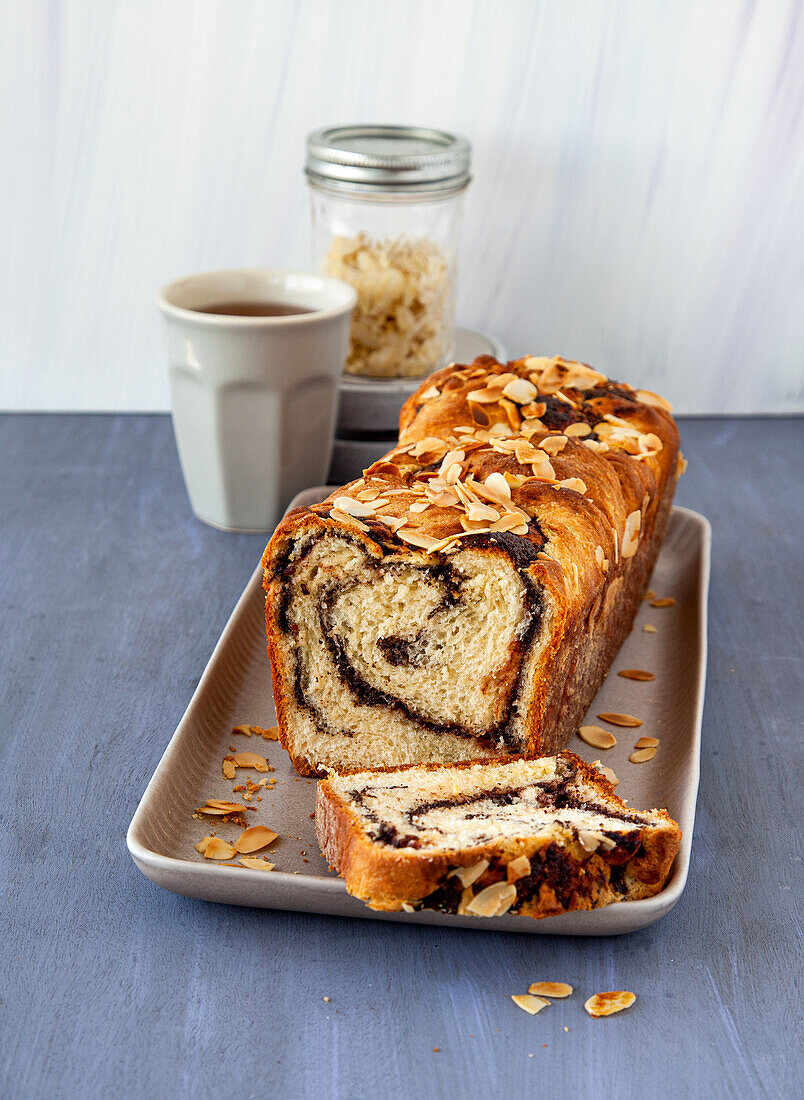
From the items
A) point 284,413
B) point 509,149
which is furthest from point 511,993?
point 509,149

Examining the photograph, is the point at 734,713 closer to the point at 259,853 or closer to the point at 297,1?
the point at 259,853

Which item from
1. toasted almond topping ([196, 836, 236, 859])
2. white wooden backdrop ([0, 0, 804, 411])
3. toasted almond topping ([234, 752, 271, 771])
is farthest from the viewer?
white wooden backdrop ([0, 0, 804, 411])

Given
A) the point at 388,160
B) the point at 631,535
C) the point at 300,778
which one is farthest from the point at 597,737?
the point at 388,160

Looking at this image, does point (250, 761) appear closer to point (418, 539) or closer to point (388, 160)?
point (418, 539)

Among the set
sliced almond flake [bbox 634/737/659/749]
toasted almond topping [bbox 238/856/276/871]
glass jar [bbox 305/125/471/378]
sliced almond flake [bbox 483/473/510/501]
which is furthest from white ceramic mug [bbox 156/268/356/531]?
toasted almond topping [bbox 238/856/276/871]

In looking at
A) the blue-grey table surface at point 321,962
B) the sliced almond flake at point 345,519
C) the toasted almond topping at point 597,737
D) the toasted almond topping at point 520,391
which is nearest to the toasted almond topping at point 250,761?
the blue-grey table surface at point 321,962

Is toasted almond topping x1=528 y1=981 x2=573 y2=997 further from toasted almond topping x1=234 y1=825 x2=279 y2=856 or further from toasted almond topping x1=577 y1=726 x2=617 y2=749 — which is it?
toasted almond topping x1=577 y1=726 x2=617 y2=749
